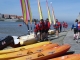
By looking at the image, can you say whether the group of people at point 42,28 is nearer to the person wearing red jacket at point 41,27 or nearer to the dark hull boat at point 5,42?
the person wearing red jacket at point 41,27

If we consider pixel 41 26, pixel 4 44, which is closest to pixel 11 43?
pixel 4 44

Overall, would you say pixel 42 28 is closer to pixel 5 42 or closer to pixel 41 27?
pixel 41 27

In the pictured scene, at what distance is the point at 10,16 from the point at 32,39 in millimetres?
131430

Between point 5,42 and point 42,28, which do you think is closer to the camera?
point 5,42

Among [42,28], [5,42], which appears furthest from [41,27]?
[5,42]

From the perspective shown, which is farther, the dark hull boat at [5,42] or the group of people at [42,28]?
the group of people at [42,28]

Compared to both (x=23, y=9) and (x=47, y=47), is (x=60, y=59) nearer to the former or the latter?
(x=47, y=47)

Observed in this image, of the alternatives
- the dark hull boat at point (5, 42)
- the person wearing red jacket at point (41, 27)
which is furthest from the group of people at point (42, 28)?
the dark hull boat at point (5, 42)

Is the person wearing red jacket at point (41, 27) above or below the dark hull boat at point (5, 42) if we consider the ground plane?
above

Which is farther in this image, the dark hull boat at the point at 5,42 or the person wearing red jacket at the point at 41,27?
the person wearing red jacket at the point at 41,27

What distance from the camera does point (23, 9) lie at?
1591 centimetres

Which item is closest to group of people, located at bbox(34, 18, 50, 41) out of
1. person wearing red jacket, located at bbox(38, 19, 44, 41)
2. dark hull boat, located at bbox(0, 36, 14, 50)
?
person wearing red jacket, located at bbox(38, 19, 44, 41)

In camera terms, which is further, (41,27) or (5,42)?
(41,27)

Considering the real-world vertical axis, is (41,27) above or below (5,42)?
above
